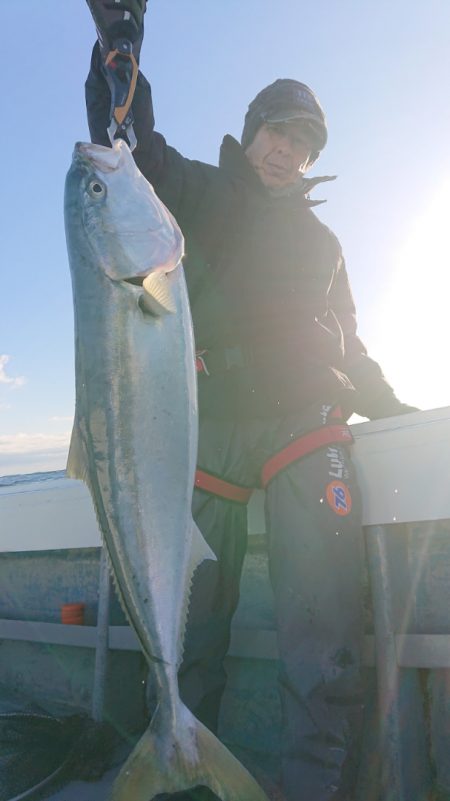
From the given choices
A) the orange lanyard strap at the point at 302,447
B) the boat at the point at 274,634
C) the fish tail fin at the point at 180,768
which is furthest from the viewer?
the orange lanyard strap at the point at 302,447

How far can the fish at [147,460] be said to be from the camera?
2.15 meters

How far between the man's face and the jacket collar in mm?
58

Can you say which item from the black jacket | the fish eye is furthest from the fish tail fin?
the fish eye

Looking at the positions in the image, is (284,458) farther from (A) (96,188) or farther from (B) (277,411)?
(A) (96,188)

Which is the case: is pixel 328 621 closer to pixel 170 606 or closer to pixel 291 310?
pixel 170 606

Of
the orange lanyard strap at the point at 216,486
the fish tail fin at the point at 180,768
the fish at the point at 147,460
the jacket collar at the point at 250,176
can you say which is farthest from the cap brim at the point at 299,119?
the fish tail fin at the point at 180,768

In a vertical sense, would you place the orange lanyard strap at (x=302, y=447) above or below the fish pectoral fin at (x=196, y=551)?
Result: above

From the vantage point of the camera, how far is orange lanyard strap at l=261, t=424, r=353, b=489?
284 cm

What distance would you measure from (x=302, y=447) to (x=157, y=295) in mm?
1088

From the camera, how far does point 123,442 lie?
85.7 inches

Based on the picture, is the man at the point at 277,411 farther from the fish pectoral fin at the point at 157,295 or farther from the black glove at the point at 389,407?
the fish pectoral fin at the point at 157,295

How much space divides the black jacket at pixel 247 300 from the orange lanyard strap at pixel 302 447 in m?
0.17

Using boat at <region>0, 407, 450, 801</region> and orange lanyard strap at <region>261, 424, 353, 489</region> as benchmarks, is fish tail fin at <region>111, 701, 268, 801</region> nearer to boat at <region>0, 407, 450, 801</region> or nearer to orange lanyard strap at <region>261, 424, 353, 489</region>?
boat at <region>0, 407, 450, 801</region>

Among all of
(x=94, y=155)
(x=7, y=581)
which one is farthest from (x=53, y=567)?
(x=94, y=155)
